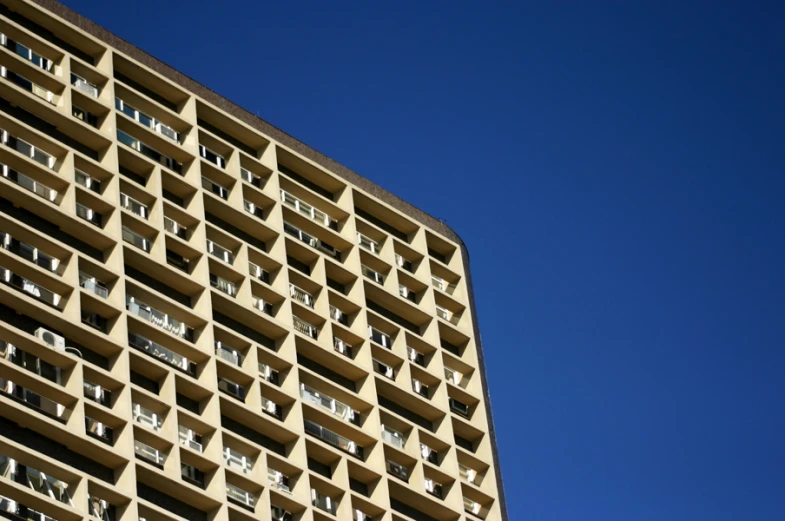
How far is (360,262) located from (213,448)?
54.7ft

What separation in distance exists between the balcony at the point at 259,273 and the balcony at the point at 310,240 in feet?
10.9

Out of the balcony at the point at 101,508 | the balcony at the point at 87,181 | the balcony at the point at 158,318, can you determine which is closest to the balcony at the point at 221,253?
the balcony at the point at 158,318

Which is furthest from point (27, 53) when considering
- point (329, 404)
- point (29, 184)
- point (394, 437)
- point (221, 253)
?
point (394, 437)

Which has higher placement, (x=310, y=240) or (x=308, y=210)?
(x=308, y=210)

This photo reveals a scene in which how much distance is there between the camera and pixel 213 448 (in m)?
72.2

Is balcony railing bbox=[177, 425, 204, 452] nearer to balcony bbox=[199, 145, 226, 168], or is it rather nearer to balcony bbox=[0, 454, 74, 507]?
balcony bbox=[0, 454, 74, 507]

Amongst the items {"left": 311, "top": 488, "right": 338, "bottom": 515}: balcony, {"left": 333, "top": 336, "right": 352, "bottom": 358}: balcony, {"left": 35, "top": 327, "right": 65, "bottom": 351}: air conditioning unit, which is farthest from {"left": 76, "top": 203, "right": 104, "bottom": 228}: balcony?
{"left": 311, "top": 488, "right": 338, "bottom": 515}: balcony

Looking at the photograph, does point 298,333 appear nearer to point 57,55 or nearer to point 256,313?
point 256,313

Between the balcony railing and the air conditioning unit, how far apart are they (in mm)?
5603

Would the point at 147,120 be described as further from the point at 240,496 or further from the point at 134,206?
the point at 240,496

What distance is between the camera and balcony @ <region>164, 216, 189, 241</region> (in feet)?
259

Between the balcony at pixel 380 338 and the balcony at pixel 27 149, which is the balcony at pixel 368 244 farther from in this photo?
the balcony at pixel 27 149

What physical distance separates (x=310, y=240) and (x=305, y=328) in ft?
18.0

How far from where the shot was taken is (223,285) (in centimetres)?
7950
